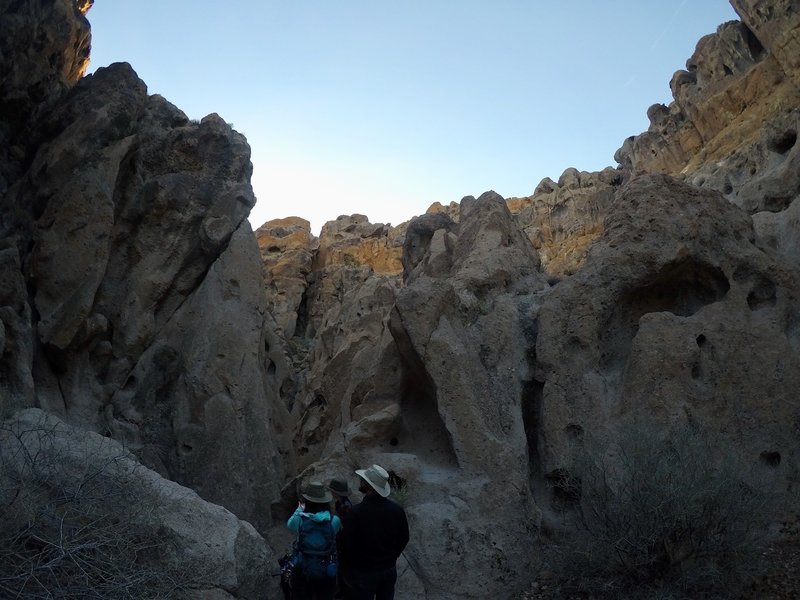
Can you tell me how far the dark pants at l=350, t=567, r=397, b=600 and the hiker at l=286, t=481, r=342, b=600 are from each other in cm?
19

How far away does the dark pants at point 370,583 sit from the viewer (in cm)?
→ 519

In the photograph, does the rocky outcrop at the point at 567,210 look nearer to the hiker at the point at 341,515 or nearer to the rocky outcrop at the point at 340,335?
the rocky outcrop at the point at 340,335

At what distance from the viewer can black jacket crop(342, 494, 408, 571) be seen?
5.15 meters

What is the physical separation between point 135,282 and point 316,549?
6.89m

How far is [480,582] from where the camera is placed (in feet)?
22.0

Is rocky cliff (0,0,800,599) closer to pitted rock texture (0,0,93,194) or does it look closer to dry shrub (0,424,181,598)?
pitted rock texture (0,0,93,194)

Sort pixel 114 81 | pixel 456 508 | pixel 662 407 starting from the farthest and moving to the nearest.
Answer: pixel 114 81 → pixel 662 407 → pixel 456 508

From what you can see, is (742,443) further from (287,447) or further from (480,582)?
(287,447)

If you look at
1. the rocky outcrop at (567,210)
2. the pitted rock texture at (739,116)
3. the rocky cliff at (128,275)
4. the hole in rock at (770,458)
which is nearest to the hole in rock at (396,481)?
the rocky cliff at (128,275)

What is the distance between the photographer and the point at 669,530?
19.1 ft

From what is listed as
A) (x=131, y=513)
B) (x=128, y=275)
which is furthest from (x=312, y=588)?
(x=128, y=275)

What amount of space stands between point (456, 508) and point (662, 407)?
2.48 m

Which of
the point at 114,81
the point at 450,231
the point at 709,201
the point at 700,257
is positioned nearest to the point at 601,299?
the point at 700,257

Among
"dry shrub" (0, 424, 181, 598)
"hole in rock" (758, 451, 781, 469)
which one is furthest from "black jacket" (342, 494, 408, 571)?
"hole in rock" (758, 451, 781, 469)
